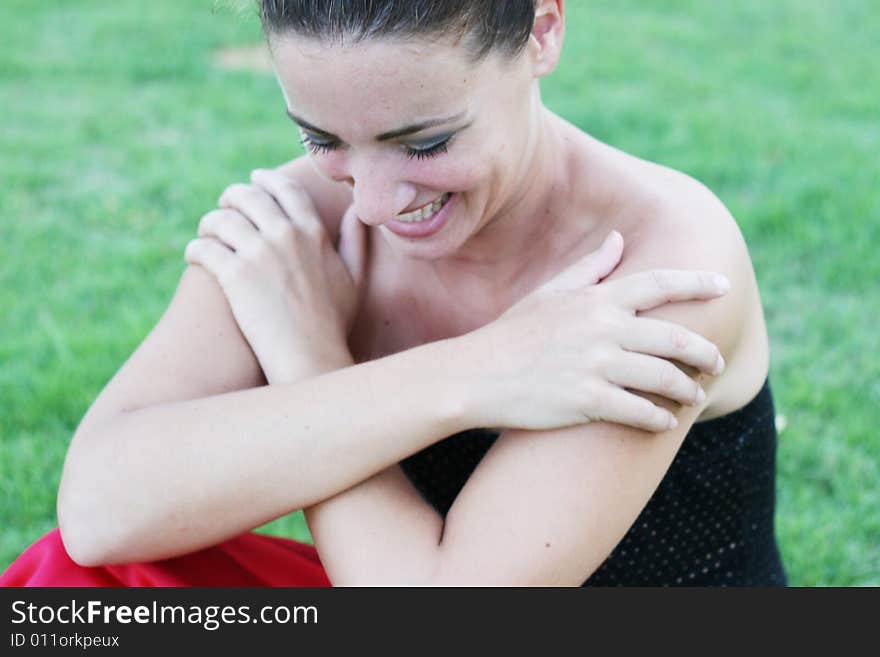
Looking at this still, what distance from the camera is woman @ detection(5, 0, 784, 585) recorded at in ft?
6.01

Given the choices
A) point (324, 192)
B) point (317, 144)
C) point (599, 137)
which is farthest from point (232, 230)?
point (599, 137)

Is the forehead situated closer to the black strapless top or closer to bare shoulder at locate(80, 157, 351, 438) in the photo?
bare shoulder at locate(80, 157, 351, 438)

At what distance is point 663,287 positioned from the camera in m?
1.86

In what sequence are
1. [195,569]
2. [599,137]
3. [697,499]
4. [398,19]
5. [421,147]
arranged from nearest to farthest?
[398,19]
[421,147]
[195,569]
[697,499]
[599,137]

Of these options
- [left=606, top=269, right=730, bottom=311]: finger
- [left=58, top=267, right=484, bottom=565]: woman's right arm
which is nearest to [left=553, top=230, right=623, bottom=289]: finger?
[left=606, top=269, right=730, bottom=311]: finger

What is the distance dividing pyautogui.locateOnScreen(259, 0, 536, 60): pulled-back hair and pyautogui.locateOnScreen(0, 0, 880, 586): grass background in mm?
1959

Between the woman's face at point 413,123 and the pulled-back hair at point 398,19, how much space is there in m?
0.02

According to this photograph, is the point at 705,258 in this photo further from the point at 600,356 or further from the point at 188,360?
the point at 188,360

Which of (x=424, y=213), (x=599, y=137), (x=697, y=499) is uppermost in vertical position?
(x=424, y=213)

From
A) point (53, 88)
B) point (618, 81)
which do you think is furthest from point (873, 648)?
point (53, 88)

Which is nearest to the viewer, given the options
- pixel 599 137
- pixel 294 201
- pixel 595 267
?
pixel 595 267

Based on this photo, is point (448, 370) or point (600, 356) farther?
point (448, 370)

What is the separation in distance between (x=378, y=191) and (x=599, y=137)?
13.5 feet

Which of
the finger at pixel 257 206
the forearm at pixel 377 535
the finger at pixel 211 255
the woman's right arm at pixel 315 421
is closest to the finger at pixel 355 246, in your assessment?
the finger at pixel 257 206
